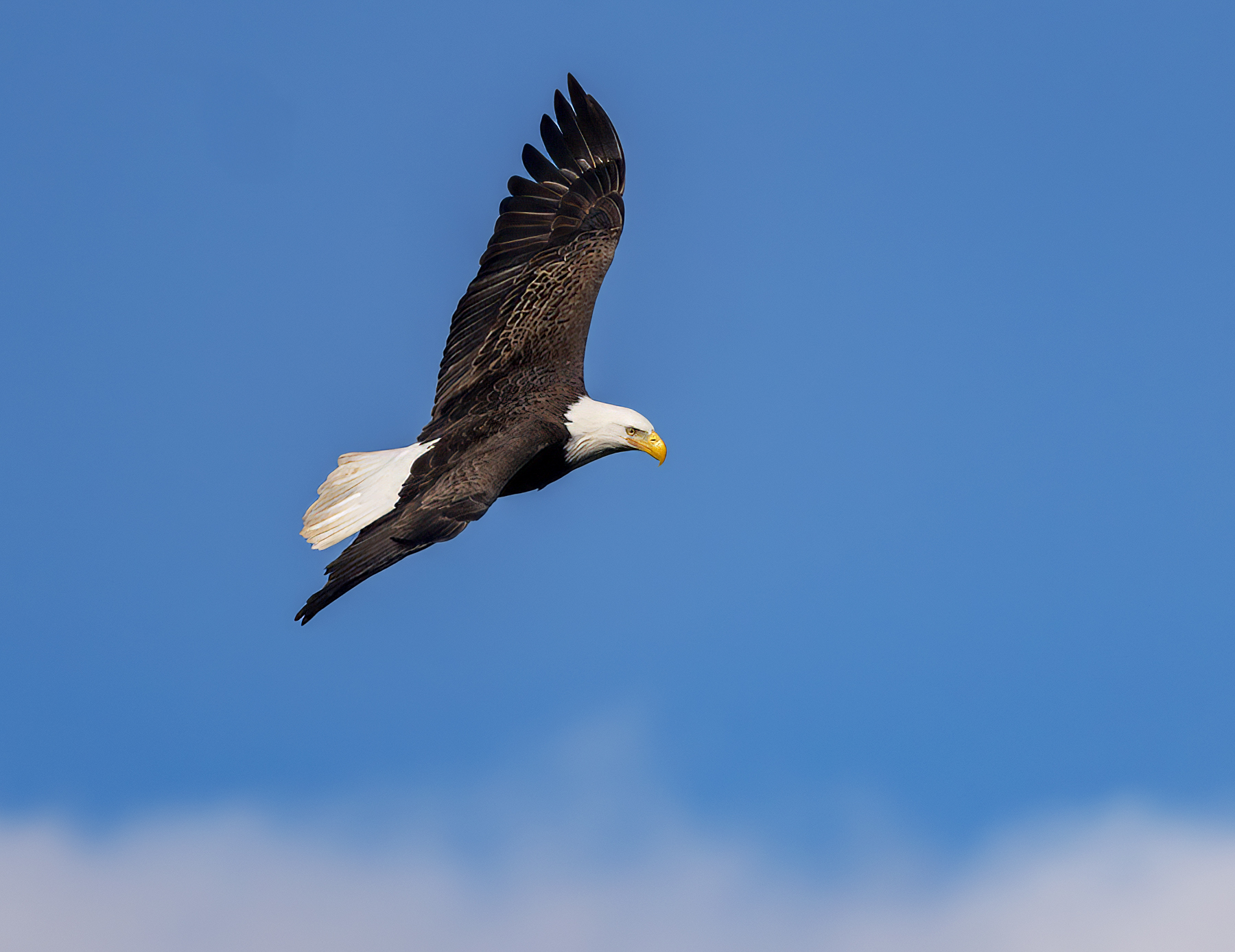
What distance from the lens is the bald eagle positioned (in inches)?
468

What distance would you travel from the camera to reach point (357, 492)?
1330 centimetres

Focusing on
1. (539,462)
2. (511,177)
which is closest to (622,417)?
(539,462)

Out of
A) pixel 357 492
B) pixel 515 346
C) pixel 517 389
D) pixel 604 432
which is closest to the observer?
pixel 357 492

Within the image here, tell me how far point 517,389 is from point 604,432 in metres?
0.92

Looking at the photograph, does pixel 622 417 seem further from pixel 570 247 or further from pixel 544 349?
pixel 570 247

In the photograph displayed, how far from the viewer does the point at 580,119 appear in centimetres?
1548

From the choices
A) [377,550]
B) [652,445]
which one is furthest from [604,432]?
[377,550]

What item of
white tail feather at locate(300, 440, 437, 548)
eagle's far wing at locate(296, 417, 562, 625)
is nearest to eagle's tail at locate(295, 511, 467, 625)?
eagle's far wing at locate(296, 417, 562, 625)

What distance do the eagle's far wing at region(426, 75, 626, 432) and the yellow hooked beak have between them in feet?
2.86

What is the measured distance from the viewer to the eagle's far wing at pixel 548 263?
1424cm

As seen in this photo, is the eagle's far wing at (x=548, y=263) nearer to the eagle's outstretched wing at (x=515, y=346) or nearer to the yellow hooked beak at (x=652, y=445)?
the eagle's outstretched wing at (x=515, y=346)

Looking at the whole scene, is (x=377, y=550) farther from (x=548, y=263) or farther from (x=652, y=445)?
(x=548, y=263)

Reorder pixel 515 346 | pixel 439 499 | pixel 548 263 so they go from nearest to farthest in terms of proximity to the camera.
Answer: pixel 439 499, pixel 515 346, pixel 548 263

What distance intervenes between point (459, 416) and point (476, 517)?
92.0 inches
